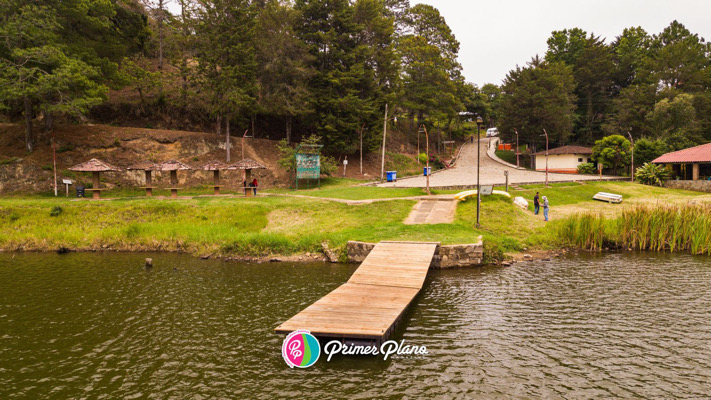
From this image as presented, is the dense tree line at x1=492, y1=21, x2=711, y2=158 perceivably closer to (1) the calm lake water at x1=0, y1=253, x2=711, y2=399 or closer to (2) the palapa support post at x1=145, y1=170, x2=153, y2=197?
(1) the calm lake water at x1=0, y1=253, x2=711, y2=399

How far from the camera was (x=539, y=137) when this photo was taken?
65188 mm

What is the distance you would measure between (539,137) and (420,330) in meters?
61.4

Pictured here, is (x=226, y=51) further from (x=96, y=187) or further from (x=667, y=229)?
(x=667, y=229)

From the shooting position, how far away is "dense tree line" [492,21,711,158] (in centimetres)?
5859

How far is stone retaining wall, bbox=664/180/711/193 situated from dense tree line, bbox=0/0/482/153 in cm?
3086

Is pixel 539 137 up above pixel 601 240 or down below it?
above

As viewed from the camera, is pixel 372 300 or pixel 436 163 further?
pixel 436 163

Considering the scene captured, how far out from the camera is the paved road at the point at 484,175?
45.7 m

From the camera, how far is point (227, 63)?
42875 millimetres

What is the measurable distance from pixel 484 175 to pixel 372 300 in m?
44.3

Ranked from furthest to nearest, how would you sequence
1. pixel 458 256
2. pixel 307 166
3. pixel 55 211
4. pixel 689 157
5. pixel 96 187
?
pixel 689 157
pixel 307 166
pixel 96 187
pixel 55 211
pixel 458 256

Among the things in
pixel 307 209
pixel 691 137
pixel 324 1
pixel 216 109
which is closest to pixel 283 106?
pixel 216 109

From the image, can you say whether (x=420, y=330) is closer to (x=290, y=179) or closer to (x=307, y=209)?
(x=307, y=209)

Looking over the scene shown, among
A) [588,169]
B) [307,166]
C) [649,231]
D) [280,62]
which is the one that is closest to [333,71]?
[280,62]
